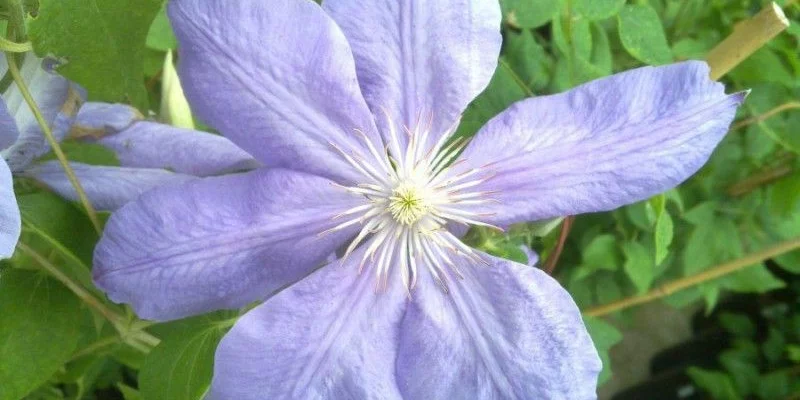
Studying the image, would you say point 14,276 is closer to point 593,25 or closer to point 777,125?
point 593,25

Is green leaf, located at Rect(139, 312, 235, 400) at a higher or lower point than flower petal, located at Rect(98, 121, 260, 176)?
lower

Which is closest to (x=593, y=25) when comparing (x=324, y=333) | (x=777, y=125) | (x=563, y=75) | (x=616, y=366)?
(x=563, y=75)

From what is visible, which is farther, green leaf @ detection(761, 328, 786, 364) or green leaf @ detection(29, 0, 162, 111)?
green leaf @ detection(761, 328, 786, 364)

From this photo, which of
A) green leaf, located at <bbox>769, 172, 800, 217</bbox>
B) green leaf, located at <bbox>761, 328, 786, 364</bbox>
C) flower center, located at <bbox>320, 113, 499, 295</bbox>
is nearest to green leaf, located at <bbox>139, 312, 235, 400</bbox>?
flower center, located at <bbox>320, 113, 499, 295</bbox>

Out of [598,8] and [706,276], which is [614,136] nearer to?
[598,8]

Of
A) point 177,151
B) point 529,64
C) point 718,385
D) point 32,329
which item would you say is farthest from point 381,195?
point 718,385

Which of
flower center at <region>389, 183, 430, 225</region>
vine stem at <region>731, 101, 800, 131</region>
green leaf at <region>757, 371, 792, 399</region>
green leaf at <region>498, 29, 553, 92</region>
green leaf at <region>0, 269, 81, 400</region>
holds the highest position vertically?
vine stem at <region>731, 101, 800, 131</region>

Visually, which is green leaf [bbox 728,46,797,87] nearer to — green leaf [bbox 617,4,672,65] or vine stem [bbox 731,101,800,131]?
vine stem [bbox 731,101,800,131]
